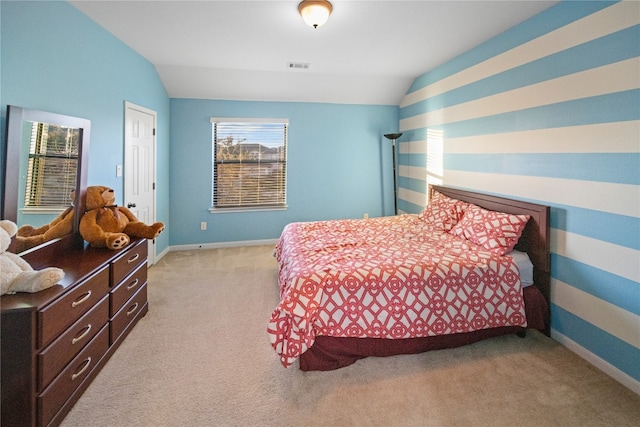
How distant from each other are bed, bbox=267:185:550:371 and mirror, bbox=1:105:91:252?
157 cm

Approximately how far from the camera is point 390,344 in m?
2.20

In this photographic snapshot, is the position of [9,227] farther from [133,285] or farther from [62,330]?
[133,285]

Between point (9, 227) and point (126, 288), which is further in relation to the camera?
point (126, 288)

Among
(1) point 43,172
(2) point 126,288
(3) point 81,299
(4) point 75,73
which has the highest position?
(4) point 75,73

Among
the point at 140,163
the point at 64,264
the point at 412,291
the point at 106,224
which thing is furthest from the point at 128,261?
the point at 412,291

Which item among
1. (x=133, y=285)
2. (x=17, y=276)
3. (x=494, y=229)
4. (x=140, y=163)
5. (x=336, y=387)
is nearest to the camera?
(x=17, y=276)

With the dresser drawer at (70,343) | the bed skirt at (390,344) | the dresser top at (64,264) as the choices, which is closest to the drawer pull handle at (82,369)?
the dresser drawer at (70,343)

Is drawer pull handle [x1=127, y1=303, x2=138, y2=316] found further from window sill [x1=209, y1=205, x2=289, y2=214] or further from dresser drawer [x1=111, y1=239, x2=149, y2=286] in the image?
window sill [x1=209, y1=205, x2=289, y2=214]

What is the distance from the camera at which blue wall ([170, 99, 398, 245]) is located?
4746 millimetres

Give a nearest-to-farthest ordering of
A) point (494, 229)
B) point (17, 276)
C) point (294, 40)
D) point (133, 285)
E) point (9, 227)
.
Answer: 1. point (17, 276)
2. point (9, 227)
3. point (133, 285)
4. point (494, 229)
5. point (294, 40)

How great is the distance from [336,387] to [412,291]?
0.78m

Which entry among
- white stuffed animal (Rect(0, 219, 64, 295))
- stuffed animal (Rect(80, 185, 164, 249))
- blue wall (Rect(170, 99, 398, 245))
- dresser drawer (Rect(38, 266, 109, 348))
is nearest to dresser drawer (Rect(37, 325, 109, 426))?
dresser drawer (Rect(38, 266, 109, 348))

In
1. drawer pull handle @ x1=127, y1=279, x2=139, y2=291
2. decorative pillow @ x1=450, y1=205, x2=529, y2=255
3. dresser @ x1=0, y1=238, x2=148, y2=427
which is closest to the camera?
dresser @ x1=0, y1=238, x2=148, y2=427

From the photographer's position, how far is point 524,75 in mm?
2727
